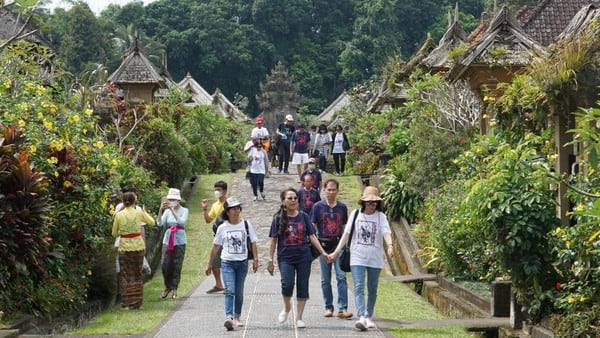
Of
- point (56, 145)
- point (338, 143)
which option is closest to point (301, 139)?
point (338, 143)

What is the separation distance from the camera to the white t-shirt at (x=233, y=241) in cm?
1325

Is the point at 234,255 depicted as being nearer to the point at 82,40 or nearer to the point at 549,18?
the point at 549,18

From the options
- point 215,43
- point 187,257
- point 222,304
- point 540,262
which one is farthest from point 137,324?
point 215,43

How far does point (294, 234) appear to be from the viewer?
43.2 feet

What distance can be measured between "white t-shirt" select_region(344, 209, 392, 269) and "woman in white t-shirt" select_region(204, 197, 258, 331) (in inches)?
48.2

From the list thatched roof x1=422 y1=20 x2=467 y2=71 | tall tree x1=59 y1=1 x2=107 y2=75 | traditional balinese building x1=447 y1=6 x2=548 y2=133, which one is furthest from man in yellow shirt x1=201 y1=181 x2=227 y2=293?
tall tree x1=59 y1=1 x2=107 y2=75

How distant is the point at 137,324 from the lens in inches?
552

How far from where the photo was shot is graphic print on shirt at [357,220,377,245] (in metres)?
13.1

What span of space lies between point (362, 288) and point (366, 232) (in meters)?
0.66

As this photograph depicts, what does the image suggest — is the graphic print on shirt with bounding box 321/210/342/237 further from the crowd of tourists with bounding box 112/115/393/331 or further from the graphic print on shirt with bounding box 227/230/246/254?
the graphic print on shirt with bounding box 227/230/246/254

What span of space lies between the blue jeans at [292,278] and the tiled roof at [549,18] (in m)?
16.8

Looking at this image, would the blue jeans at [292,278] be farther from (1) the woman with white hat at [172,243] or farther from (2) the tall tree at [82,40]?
(2) the tall tree at [82,40]

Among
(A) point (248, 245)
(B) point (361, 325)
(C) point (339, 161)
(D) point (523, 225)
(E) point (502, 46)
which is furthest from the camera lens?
(C) point (339, 161)

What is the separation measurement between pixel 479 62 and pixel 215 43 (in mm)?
81447
